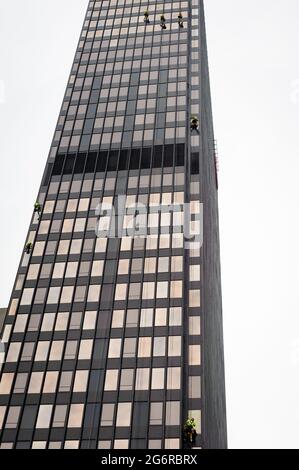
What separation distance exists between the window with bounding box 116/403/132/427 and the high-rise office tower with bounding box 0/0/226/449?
5.7 inches

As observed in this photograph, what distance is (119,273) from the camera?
81.0 m

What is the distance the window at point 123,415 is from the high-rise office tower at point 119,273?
14 centimetres

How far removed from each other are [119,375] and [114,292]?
12.4 metres

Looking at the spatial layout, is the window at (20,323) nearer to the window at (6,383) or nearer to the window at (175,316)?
the window at (6,383)

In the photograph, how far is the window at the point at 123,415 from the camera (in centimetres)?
6631

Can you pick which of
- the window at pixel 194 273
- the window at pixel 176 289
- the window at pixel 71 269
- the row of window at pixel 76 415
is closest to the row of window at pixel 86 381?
the row of window at pixel 76 415

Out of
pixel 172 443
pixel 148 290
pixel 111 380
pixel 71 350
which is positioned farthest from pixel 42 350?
pixel 172 443

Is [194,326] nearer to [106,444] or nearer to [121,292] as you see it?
[121,292]

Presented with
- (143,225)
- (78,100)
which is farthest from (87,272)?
(78,100)

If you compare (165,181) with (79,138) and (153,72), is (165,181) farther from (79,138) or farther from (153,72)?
(153,72)

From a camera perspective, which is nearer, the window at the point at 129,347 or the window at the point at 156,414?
the window at the point at 156,414
